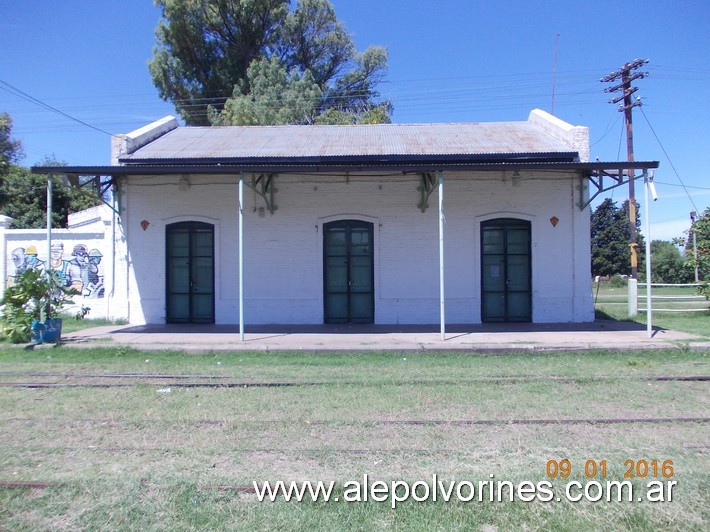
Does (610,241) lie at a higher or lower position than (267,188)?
higher

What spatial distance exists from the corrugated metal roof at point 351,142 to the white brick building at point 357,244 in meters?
0.17

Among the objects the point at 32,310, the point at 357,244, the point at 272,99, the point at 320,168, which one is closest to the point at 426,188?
the point at 357,244

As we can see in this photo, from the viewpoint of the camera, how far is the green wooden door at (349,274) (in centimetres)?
1437

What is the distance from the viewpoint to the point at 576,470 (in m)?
4.56

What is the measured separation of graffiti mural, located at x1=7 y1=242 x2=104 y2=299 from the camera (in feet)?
52.3

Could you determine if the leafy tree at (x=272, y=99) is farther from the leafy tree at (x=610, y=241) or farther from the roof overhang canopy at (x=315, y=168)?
the leafy tree at (x=610, y=241)

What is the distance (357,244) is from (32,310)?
25.8 feet

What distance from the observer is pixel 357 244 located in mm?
14430

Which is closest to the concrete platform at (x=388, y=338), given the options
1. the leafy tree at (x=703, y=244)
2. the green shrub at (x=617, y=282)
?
the leafy tree at (x=703, y=244)

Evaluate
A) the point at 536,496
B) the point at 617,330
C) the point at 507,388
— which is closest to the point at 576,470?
the point at 536,496

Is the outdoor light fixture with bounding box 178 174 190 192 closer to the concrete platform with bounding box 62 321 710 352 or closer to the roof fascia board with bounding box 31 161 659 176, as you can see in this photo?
the roof fascia board with bounding box 31 161 659 176

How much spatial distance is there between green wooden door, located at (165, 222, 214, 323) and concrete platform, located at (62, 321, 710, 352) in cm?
58

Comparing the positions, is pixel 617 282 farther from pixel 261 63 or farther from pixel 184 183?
pixel 184 183

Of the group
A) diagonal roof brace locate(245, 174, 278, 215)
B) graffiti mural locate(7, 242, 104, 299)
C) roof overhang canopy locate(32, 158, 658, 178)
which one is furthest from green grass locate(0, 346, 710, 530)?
graffiti mural locate(7, 242, 104, 299)
